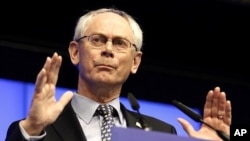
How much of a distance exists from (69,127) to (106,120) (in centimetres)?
16

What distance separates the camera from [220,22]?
395 centimetres

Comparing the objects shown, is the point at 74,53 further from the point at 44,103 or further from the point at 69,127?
the point at 44,103

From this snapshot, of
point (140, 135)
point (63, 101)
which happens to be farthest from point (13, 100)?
point (140, 135)

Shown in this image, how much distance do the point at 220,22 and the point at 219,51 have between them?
7.6 inches

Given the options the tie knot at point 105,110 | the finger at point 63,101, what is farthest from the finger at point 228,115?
the finger at point 63,101

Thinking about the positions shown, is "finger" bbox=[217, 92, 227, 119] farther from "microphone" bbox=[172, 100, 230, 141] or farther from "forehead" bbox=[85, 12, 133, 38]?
"forehead" bbox=[85, 12, 133, 38]

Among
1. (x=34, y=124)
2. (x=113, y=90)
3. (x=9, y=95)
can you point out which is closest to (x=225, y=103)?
(x=113, y=90)

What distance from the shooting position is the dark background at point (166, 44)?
3.60 m

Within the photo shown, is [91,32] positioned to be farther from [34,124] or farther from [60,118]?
[34,124]

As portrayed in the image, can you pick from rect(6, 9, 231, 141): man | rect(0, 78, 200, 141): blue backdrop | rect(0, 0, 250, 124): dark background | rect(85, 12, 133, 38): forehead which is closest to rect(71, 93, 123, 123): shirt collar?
rect(6, 9, 231, 141): man

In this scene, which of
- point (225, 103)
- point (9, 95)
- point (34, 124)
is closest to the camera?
point (34, 124)

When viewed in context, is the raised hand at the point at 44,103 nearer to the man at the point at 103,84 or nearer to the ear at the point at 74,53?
the man at the point at 103,84

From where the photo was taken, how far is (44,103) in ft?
7.17

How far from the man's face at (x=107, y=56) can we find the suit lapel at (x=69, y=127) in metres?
0.18
